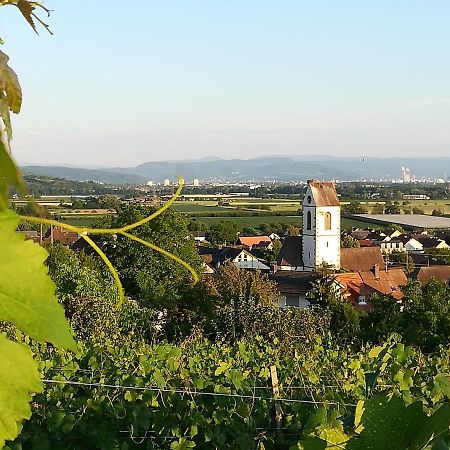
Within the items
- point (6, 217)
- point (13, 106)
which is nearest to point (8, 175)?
point (6, 217)

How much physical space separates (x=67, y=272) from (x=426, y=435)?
45.8ft

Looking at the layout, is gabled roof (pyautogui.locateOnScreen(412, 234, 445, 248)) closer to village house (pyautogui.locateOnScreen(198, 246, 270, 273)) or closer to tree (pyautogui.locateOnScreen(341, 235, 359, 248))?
tree (pyautogui.locateOnScreen(341, 235, 359, 248))

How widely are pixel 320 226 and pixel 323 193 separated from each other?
5.53 ft

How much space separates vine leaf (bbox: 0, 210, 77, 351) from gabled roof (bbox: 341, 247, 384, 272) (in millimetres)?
35424

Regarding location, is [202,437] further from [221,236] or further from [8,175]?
[221,236]

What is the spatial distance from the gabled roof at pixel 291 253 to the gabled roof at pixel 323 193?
2.60 m

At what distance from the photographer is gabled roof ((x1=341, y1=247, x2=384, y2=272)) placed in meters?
35.4

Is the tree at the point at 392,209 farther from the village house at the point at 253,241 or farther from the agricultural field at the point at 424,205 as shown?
the village house at the point at 253,241

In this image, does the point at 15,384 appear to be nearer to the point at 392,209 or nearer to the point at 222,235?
the point at 222,235

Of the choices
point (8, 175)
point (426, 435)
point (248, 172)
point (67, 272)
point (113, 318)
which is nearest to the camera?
point (8, 175)

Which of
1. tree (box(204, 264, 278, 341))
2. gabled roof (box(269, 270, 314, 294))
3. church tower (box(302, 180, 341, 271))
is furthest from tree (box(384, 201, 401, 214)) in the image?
tree (box(204, 264, 278, 341))

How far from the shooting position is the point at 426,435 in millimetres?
547

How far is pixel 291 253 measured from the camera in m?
37.0

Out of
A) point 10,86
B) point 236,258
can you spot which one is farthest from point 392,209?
point 10,86
